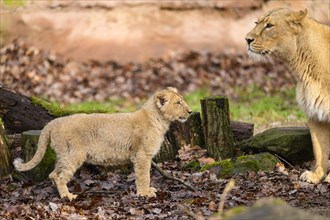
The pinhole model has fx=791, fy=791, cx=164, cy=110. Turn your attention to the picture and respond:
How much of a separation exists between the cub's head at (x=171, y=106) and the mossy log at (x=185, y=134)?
1.56 meters

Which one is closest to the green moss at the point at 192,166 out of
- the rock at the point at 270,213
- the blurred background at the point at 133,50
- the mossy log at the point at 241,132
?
the mossy log at the point at 241,132

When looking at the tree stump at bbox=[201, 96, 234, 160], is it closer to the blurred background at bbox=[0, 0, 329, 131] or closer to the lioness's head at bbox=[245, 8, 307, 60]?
the lioness's head at bbox=[245, 8, 307, 60]

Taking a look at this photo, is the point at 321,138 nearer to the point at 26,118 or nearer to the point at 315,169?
the point at 315,169

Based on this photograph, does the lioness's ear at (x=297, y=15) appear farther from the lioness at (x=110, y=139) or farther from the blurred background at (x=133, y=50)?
the blurred background at (x=133, y=50)

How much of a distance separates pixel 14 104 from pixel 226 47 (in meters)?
9.60

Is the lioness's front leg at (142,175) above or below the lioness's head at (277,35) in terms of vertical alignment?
below

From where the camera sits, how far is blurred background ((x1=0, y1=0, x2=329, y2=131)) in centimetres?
1717

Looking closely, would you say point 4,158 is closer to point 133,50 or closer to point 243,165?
point 243,165

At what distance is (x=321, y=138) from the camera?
9.73 m

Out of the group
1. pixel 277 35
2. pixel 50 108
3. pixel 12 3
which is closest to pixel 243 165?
pixel 277 35

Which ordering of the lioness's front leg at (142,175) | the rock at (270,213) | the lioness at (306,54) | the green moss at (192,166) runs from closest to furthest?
1. the rock at (270,213)
2. the lioness's front leg at (142,175)
3. the lioness at (306,54)
4. the green moss at (192,166)

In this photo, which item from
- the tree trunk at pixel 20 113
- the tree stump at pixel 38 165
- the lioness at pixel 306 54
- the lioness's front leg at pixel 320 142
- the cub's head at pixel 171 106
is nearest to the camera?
the cub's head at pixel 171 106

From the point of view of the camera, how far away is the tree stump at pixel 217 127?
399 inches

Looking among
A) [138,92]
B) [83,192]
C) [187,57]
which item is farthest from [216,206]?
[187,57]
